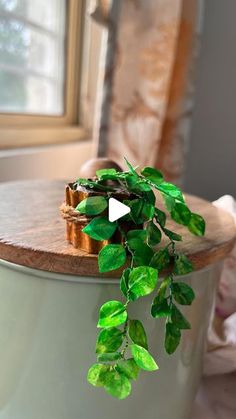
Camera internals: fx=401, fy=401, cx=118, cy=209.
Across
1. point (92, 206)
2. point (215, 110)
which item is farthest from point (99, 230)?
point (215, 110)

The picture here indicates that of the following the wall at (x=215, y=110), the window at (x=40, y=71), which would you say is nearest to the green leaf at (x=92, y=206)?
the window at (x=40, y=71)

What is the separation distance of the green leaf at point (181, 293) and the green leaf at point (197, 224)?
0.30ft

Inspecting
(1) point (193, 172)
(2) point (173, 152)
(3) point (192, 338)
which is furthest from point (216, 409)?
(1) point (193, 172)

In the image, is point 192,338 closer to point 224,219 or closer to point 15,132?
point 224,219

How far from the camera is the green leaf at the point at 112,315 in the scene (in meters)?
0.38

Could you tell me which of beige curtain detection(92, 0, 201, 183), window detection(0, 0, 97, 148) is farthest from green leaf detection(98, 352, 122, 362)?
window detection(0, 0, 97, 148)

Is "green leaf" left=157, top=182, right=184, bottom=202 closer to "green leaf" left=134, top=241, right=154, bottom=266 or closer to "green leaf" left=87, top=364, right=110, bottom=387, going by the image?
"green leaf" left=134, top=241, right=154, bottom=266

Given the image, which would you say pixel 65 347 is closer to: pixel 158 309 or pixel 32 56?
pixel 158 309

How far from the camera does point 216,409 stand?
2.31 ft

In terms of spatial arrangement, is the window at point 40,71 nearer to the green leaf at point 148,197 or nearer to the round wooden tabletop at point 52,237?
the round wooden tabletop at point 52,237

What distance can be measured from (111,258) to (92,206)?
5 centimetres

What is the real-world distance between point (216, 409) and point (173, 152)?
22.3 inches

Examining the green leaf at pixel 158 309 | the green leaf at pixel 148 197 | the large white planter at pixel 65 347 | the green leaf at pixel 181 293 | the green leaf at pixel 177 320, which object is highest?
the green leaf at pixel 148 197

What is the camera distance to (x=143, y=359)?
37cm
